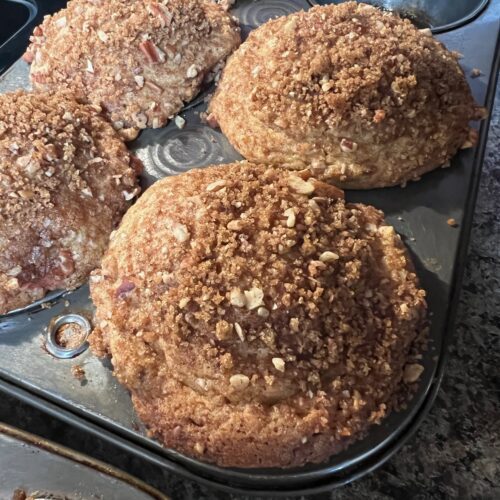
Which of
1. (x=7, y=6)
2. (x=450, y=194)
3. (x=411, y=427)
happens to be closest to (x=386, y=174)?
(x=450, y=194)

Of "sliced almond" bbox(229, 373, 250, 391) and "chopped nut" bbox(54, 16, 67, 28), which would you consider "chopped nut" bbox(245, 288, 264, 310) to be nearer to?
"sliced almond" bbox(229, 373, 250, 391)

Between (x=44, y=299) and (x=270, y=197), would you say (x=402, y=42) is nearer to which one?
(x=270, y=197)

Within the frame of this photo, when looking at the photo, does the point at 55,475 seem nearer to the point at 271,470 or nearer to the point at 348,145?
the point at 271,470

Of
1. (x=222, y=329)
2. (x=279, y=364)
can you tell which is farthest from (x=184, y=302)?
(x=279, y=364)

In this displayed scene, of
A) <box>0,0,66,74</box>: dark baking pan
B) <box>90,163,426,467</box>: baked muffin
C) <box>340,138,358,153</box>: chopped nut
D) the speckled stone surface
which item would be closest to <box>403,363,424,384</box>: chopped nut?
<box>90,163,426,467</box>: baked muffin

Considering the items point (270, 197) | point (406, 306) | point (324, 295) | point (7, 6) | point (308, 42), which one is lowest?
point (406, 306)

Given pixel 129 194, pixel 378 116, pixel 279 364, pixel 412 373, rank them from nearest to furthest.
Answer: pixel 279 364 → pixel 412 373 → pixel 378 116 → pixel 129 194

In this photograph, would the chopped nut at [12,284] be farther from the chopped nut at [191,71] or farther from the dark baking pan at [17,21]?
the dark baking pan at [17,21]
